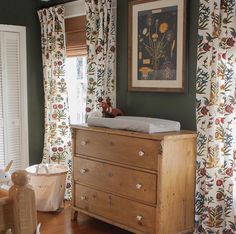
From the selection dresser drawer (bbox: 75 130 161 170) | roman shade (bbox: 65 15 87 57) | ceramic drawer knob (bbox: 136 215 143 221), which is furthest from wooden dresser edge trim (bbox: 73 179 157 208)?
roman shade (bbox: 65 15 87 57)

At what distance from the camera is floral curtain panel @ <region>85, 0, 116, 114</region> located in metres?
3.90

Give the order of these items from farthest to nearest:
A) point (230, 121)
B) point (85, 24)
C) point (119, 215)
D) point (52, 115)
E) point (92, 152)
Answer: point (52, 115)
point (85, 24)
point (92, 152)
point (119, 215)
point (230, 121)

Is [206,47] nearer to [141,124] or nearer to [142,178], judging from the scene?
[141,124]

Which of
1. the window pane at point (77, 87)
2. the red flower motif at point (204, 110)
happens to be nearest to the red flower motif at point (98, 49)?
the window pane at point (77, 87)

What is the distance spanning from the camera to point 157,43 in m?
3.53

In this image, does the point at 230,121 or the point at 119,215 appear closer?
the point at 230,121

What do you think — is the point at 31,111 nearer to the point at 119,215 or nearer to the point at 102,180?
the point at 102,180

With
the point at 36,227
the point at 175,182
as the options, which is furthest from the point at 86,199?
the point at 36,227

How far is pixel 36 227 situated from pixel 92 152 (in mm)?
2005

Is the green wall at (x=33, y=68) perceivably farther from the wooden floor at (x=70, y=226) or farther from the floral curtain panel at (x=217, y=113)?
the floral curtain panel at (x=217, y=113)

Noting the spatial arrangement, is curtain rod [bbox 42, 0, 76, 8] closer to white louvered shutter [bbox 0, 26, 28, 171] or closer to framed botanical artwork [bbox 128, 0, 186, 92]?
white louvered shutter [bbox 0, 26, 28, 171]

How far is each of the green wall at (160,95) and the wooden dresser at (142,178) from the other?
1.01ft

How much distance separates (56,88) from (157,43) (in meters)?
1.56

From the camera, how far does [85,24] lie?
430cm
